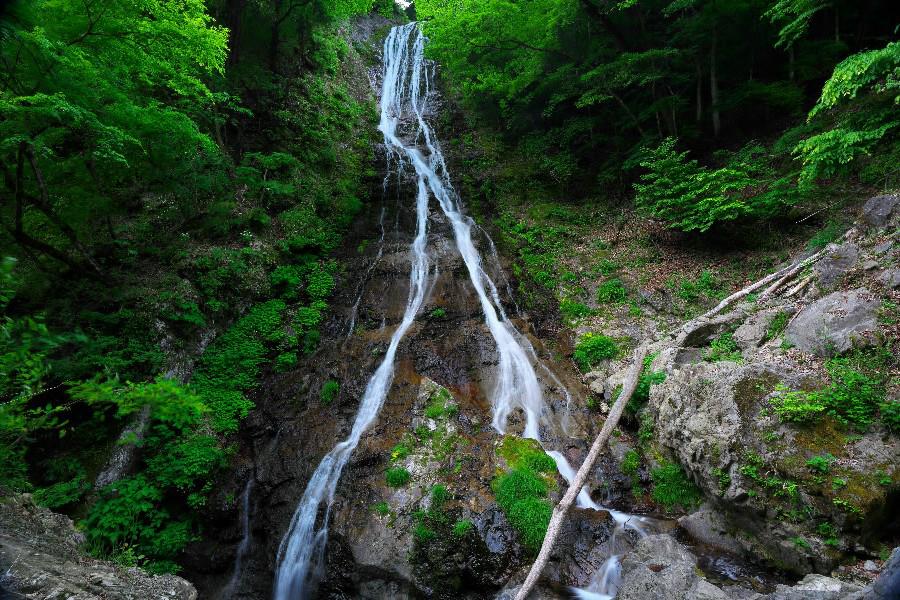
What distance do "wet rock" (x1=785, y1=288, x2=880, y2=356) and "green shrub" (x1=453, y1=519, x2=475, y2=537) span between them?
219 inches

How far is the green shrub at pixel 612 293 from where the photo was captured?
10.5m

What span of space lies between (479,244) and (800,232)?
820 cm

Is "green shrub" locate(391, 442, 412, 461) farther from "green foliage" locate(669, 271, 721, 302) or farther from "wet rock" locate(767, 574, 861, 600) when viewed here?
"green foliage" locate(669, 271, 721, 302)

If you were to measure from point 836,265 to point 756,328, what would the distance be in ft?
5.22

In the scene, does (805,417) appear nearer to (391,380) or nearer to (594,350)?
(594,350)

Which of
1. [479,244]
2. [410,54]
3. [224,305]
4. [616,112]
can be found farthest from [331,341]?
[410,54]

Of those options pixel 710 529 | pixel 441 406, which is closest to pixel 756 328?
pixel 710 529

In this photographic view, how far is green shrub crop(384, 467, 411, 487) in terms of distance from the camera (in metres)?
6.83

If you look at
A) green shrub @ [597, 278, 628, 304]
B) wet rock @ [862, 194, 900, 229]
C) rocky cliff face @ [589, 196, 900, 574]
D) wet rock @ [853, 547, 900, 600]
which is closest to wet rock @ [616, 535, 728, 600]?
rocky cliff face @ [589, 196, 900, 574]

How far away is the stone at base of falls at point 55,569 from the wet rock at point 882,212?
11.4 metres

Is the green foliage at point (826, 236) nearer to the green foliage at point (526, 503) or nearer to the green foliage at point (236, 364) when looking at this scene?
the green foliage at point (526, 503)

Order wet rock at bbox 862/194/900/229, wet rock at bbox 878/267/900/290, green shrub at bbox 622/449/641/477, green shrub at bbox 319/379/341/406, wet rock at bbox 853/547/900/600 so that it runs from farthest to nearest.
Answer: green shrub at bbox 319/379/341/406 < green shrub at bbox 622/449/641/477 < wet rock at bbox 862/194/900/229 < wet rock at bbox 878/267/900/290 < wet rock at bbox 853/547/900/600

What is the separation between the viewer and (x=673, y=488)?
648cm

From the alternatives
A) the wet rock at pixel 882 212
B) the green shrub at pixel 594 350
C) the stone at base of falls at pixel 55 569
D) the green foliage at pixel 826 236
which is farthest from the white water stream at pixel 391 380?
the wet rock at pixel 882 212
